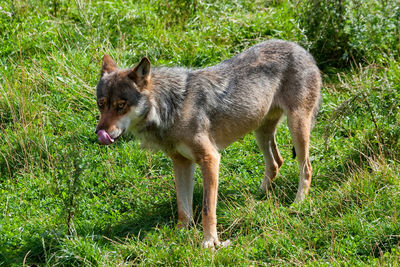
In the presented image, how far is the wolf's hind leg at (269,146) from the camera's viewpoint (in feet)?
23.2

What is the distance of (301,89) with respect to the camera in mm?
6715

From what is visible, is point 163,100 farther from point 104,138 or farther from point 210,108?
point 104,138

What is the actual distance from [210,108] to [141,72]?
901 mm

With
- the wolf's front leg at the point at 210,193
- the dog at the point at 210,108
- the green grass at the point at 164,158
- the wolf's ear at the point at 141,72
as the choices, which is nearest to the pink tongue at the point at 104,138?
the dog at the point at 210,108

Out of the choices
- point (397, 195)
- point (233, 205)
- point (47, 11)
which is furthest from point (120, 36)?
point (397, 195)

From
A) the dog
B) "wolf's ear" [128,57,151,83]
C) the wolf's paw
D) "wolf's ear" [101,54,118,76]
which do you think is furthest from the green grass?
"wolf's ear" [128,57,151,83]

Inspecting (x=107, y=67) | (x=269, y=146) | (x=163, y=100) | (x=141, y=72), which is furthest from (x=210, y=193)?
(x=107, y=67)

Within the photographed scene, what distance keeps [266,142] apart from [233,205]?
1107 mm

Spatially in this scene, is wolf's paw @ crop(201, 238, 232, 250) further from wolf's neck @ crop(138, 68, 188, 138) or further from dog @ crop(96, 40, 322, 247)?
wolf's neck @ crop(138, 68, 188, 138)

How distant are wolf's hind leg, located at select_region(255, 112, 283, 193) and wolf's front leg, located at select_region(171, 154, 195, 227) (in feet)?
3.64

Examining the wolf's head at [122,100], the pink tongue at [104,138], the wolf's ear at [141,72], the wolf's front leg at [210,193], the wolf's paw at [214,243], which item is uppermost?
the wolf's ear at [141,72]

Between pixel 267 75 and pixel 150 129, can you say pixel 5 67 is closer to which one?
pixel 150 129

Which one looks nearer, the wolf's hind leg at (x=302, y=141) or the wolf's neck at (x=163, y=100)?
the wolf's neck at (x=163, y=100)

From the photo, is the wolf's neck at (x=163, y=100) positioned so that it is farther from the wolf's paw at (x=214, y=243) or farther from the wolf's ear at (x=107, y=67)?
the wolf's paw at (x=214, y=243)
